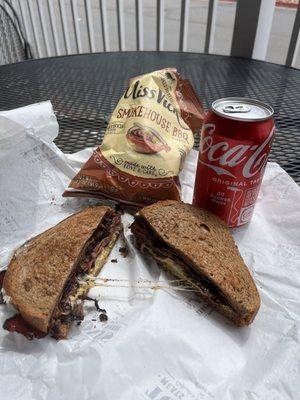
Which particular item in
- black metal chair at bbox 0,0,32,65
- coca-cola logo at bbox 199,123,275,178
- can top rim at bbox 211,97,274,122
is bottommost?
black metal chair at bbox 0,0,32,65

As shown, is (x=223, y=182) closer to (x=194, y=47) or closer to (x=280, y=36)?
(x=194, y=47)

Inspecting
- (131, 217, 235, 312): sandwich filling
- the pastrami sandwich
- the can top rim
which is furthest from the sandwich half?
the can top rim

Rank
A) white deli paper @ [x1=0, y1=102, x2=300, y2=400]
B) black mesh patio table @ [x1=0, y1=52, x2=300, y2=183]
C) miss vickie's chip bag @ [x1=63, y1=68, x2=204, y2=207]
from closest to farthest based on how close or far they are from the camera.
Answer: white deli paper @ [x1=0, y1=102, x2=300, y2=400], miss vickie's chip bag @ [x1=63, y1=68, x2=204, y2=207], black mesh patio table @ [x1=0, y1=52, x2=300, y2=183]

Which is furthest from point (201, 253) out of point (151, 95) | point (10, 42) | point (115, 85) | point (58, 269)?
point (10, 42)

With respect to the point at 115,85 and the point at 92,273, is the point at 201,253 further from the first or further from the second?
the point at 115,85

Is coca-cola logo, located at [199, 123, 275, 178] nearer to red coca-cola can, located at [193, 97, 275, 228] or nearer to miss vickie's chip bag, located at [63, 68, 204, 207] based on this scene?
red coca-cola can, located at [193, 97, 275, 228]

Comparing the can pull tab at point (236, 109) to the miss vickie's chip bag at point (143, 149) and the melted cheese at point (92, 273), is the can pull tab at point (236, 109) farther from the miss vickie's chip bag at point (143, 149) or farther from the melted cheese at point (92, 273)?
the melted cheese at point (92, 273)

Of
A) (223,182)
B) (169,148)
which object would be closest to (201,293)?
(223,182)

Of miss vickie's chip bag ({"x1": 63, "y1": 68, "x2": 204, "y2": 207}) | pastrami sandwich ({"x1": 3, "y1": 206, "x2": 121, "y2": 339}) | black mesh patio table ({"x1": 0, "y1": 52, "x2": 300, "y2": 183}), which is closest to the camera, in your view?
pastrami sandwich ({"x1": 3, "y1": 206, "x2": 121, "y2": 339})
